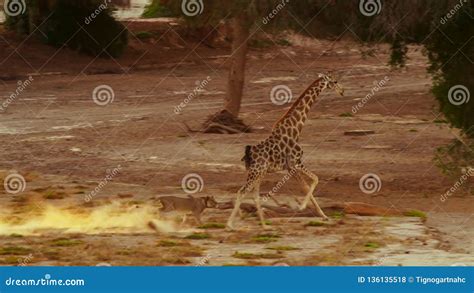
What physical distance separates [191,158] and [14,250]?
1041 centimetres

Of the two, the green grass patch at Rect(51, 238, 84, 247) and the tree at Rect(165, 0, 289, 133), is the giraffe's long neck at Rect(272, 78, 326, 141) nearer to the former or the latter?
the tree at Rect(165, 0, 289, 133)

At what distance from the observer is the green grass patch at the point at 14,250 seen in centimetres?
1673

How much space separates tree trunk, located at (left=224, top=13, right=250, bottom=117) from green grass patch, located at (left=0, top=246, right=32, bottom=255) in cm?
1350

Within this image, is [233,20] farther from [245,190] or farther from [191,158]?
[245,190]

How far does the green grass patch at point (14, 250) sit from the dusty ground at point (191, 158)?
4cm

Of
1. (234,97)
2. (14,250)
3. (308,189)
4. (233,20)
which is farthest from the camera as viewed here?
(234,97)

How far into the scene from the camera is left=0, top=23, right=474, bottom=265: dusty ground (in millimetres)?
17172

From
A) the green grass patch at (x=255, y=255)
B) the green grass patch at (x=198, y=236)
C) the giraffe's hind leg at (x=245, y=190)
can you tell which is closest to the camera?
the green grass patch at (x=255, y=255)

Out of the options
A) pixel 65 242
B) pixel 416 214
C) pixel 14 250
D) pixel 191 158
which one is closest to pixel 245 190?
pixel 65 242

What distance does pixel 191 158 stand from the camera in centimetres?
2714

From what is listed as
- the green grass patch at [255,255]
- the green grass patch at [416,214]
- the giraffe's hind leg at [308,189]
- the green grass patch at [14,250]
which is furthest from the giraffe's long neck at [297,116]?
the green grass patch at [14,250]

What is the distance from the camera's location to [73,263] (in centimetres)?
1587

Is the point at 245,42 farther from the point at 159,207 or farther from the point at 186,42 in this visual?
the point at 186,42

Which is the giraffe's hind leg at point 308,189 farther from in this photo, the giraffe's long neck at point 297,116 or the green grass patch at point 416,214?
the green grass patch at point 416,214
